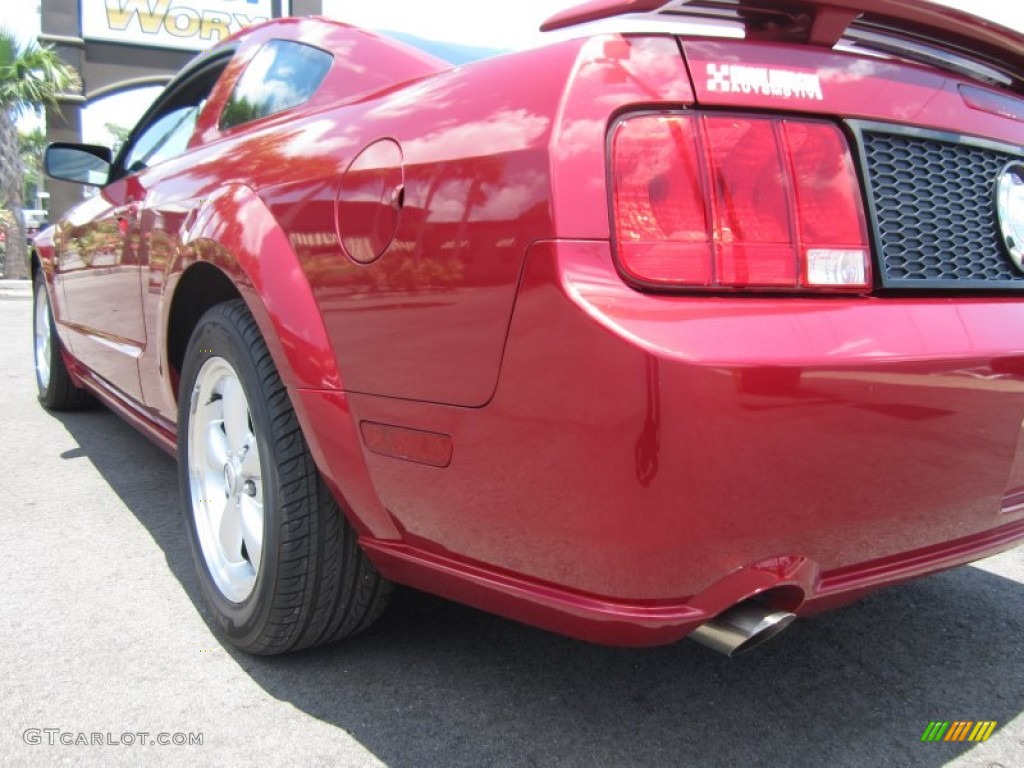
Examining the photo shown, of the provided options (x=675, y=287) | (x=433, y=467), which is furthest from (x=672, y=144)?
(x=433, y=467)

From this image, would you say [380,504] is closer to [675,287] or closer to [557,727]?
[557,727]

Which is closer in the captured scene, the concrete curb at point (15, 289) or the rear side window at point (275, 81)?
the rear side window at point (275, 81)

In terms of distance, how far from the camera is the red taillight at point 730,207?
136 centimetres

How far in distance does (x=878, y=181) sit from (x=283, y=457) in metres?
1.30

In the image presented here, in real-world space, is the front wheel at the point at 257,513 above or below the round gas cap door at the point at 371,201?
below

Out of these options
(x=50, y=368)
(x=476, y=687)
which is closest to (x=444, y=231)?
(x=476, y=687)

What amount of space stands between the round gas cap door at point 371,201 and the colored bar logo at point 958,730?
60.2 inches

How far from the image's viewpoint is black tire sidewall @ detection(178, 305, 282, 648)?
1.91 m

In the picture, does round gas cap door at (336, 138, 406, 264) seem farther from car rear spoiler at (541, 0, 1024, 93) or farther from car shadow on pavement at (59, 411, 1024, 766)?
car shadow on pavement at (59, 411, 1024, 766)

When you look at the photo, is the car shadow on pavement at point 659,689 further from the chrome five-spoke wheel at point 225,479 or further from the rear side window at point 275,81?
the rear side window at point 275,81

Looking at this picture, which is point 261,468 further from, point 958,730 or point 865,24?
point 958,730

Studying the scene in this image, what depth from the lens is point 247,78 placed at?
2799 millimetres

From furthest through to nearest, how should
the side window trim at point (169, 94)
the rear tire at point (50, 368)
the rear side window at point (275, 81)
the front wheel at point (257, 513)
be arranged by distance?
1. the rear tire at point (50, 368)
2. the side window trim at point (169, 94)
3. the rear side window at point (275, 81)
4. the front wheel at point (257, 513)

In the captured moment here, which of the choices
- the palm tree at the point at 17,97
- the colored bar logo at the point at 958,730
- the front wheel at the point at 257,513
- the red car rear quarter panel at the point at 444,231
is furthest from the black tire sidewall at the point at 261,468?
the palm tree at the point at 17,97
